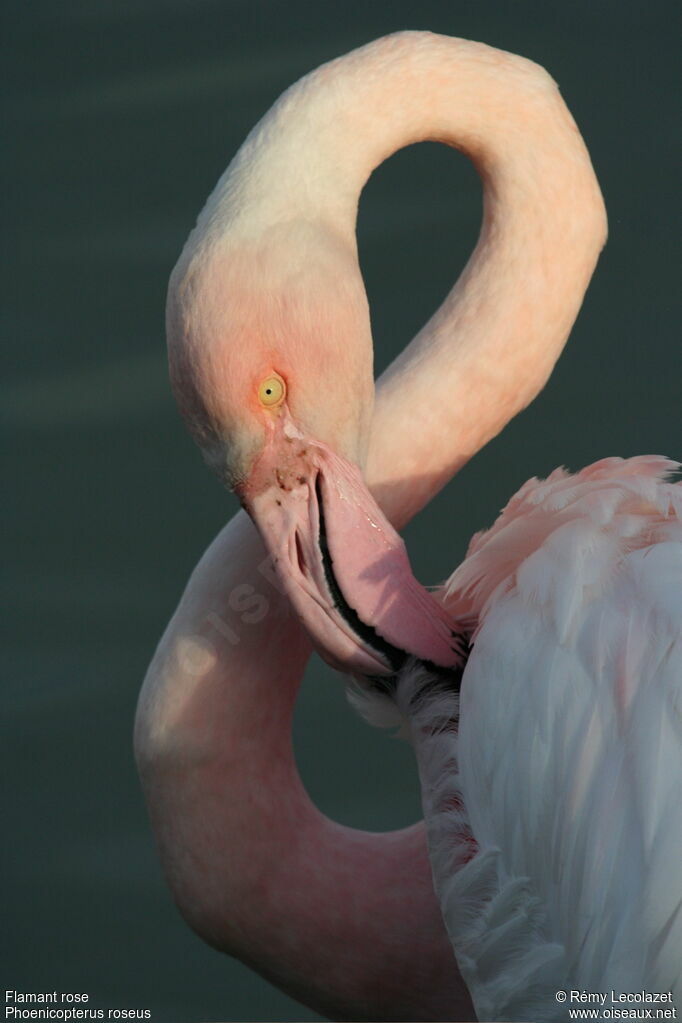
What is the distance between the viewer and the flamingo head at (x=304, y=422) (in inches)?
97.6

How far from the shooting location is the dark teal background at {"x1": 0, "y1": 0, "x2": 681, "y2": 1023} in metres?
4.00

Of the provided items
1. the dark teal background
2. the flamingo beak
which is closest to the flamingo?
the flamingo beak

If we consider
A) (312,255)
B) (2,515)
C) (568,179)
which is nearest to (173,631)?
(312,255)

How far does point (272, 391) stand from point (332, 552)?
275 mm

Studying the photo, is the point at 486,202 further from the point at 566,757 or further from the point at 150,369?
the point at 150,369

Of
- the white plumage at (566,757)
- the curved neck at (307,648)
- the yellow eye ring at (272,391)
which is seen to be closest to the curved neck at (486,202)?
the curved neck at (307,648)

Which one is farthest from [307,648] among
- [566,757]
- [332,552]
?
[566,757]

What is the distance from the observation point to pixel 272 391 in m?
2.55

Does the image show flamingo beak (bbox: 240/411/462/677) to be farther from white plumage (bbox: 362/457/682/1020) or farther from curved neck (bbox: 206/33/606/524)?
curved neck (bbox: 206/33/606/524)

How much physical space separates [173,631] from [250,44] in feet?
9.48

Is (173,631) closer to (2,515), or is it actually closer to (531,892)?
(531,892)

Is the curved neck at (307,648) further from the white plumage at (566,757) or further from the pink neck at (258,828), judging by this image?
the white plumage at (566,757)

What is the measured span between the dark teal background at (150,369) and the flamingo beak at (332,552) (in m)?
1.46

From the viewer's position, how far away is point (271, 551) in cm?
260
